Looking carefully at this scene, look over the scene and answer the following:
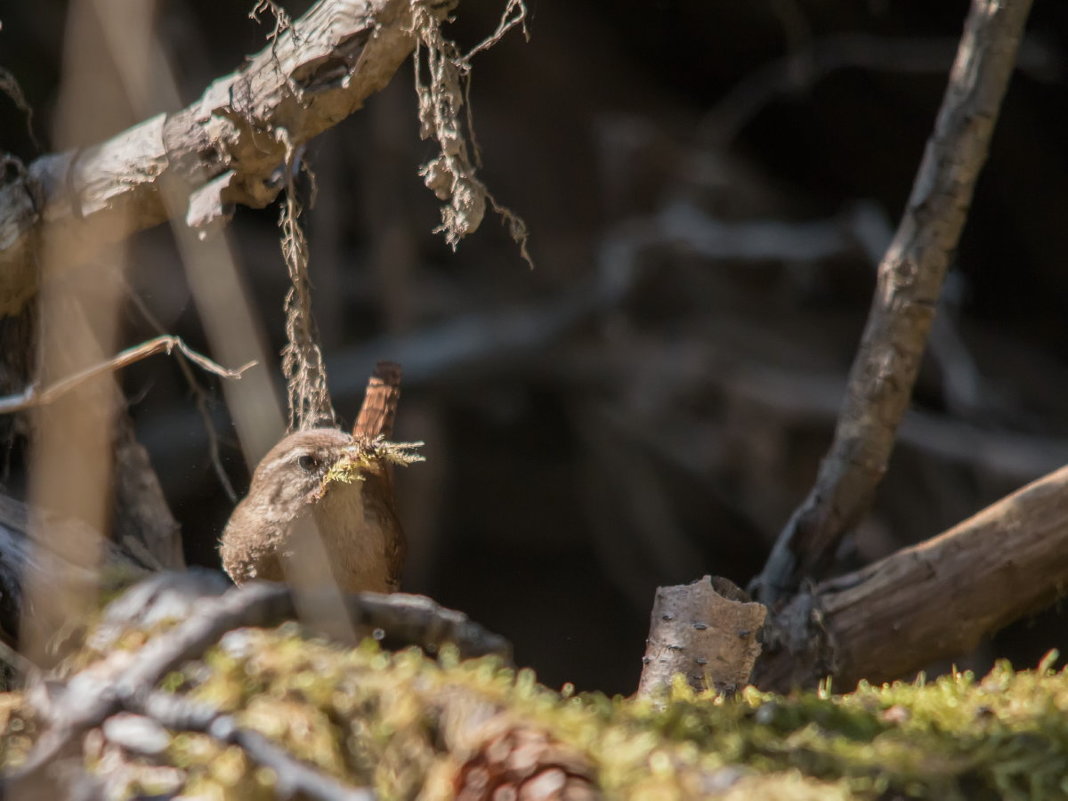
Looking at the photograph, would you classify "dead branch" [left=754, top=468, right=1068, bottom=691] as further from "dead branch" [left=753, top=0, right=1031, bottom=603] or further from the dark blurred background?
the dark blurred background

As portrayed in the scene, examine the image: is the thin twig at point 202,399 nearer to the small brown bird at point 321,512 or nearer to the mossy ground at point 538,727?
the small brown bird at point 321,512

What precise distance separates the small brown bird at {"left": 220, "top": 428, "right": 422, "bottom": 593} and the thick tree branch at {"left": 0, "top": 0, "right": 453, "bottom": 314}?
405 millimetres

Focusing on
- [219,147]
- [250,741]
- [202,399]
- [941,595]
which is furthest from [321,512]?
[941,595]

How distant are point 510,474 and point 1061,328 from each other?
263cm

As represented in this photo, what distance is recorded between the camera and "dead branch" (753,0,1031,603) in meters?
1.92

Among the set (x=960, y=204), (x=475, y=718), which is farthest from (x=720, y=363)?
(x=475, y=718)

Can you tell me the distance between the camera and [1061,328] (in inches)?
198

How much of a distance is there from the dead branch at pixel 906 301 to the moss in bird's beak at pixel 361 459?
69cm

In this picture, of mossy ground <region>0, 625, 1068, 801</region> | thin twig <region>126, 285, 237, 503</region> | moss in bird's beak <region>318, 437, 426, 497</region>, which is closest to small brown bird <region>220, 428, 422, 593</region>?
moss in bird's beak <region>318, 437, 426, 497</region>

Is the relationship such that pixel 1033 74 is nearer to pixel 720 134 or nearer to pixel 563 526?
pixel 720 134

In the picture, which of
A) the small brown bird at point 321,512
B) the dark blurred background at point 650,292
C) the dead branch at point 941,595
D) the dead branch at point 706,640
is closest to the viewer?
the dead branch at point 706,640

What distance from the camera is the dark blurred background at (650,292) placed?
444 cm

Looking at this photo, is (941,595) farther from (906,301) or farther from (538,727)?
(538,727)

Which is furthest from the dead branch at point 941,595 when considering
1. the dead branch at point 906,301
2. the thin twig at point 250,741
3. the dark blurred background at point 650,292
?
the dark blurred background at point 650,292
